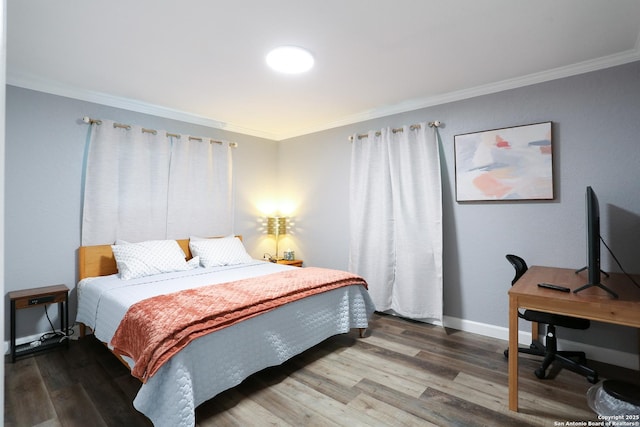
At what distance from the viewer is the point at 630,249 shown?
2.59 meters

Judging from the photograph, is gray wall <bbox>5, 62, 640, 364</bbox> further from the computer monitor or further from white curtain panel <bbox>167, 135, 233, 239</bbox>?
the computer monitor

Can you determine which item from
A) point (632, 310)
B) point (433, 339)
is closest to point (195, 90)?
point (433, 339)

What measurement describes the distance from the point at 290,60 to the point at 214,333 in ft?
6.81

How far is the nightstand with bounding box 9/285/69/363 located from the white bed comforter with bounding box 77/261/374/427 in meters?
0.15

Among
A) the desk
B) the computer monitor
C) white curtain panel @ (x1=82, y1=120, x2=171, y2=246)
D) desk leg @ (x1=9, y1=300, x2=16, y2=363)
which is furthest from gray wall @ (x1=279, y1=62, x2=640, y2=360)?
desk leg @ (x1=9, y1=300, x2=16, y2=363)

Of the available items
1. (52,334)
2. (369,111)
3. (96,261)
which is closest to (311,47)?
(369,111)

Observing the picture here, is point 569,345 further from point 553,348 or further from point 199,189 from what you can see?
point 199,189

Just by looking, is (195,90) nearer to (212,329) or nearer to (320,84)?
(320,84)

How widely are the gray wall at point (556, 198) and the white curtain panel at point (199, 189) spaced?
203cm

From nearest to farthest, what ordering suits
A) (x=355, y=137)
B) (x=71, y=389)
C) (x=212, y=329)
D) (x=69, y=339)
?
(x=212, y=329) < (x=71, y=389) < (x=69, y=339) < (x=355, y=137)

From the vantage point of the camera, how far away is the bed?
1810 millimetres

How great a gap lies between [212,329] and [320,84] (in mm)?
2341

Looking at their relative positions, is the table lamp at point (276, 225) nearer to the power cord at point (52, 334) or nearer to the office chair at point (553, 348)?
the power cord at point (52, 334)

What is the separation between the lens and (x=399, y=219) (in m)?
3.75
